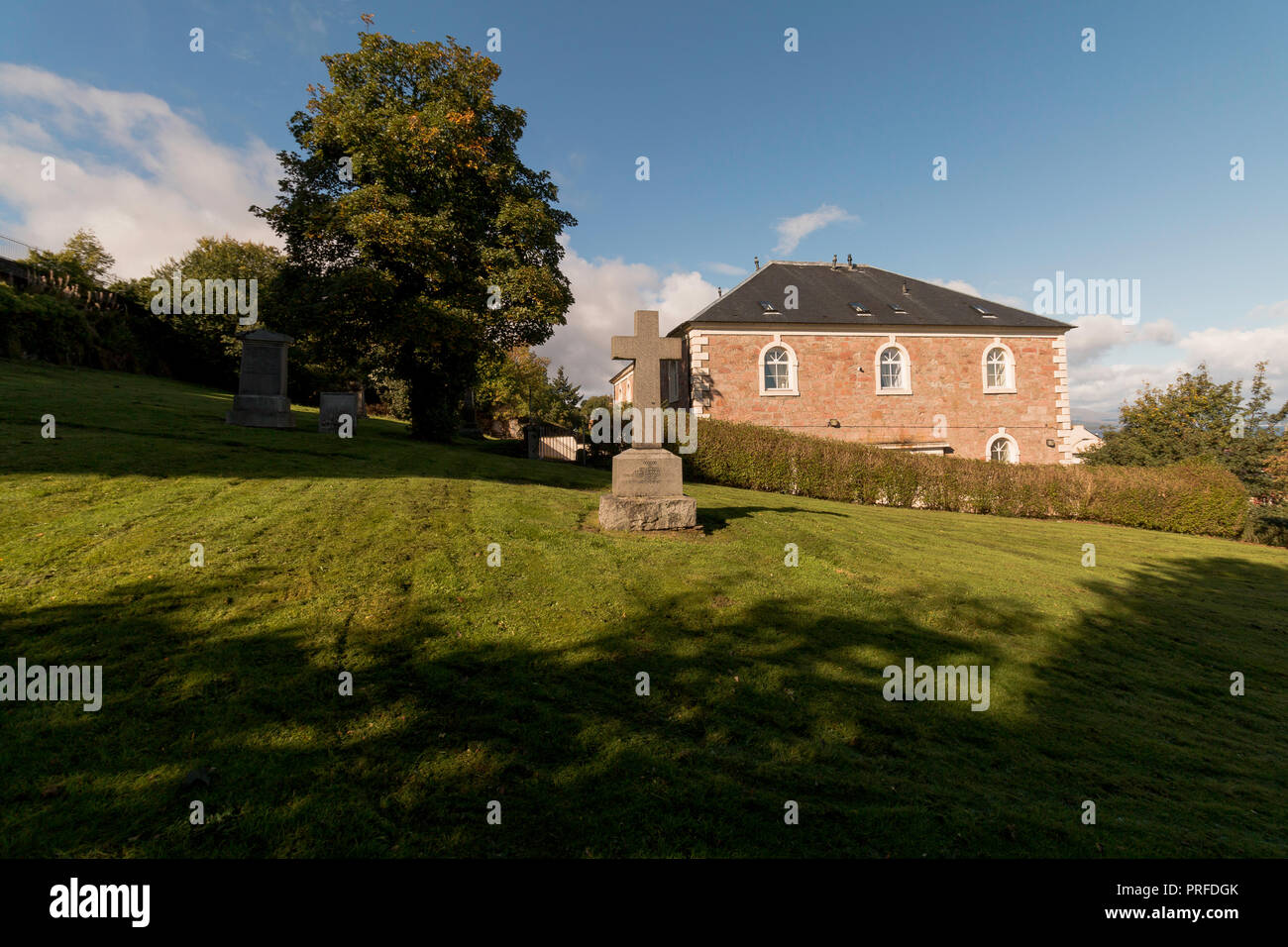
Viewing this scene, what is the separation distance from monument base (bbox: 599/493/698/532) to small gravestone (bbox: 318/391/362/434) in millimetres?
12217

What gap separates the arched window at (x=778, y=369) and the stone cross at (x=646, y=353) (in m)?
15.8

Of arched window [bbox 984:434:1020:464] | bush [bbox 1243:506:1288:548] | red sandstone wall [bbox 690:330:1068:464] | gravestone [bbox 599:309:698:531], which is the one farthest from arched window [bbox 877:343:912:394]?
gravestone [bbox 599:309:698:531]

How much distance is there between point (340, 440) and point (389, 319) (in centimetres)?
430

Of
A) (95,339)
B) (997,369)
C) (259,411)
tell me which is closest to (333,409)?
(259,411)

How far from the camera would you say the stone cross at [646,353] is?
27.3ft

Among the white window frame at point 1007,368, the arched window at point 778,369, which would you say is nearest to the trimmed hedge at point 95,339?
the arched window at point 778,369

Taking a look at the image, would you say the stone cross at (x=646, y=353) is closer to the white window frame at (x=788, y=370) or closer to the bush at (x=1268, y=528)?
the white window frame at (x=788, y=370)

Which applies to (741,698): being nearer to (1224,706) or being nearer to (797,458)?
(1224,706)

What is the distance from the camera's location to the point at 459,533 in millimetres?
6953

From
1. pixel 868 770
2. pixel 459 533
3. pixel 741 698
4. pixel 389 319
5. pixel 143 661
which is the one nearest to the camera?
Answer: pixel 868 770

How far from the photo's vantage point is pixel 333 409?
17.5m

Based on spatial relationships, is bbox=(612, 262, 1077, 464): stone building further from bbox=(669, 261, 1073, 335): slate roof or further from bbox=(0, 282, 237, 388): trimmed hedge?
bbox=(0, 282, 237, 388): trimmed hedge

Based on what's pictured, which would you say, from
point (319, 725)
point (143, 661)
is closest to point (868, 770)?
point (319, 725)

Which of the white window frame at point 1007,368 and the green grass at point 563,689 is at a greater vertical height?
the white window frame at point 1007,368
